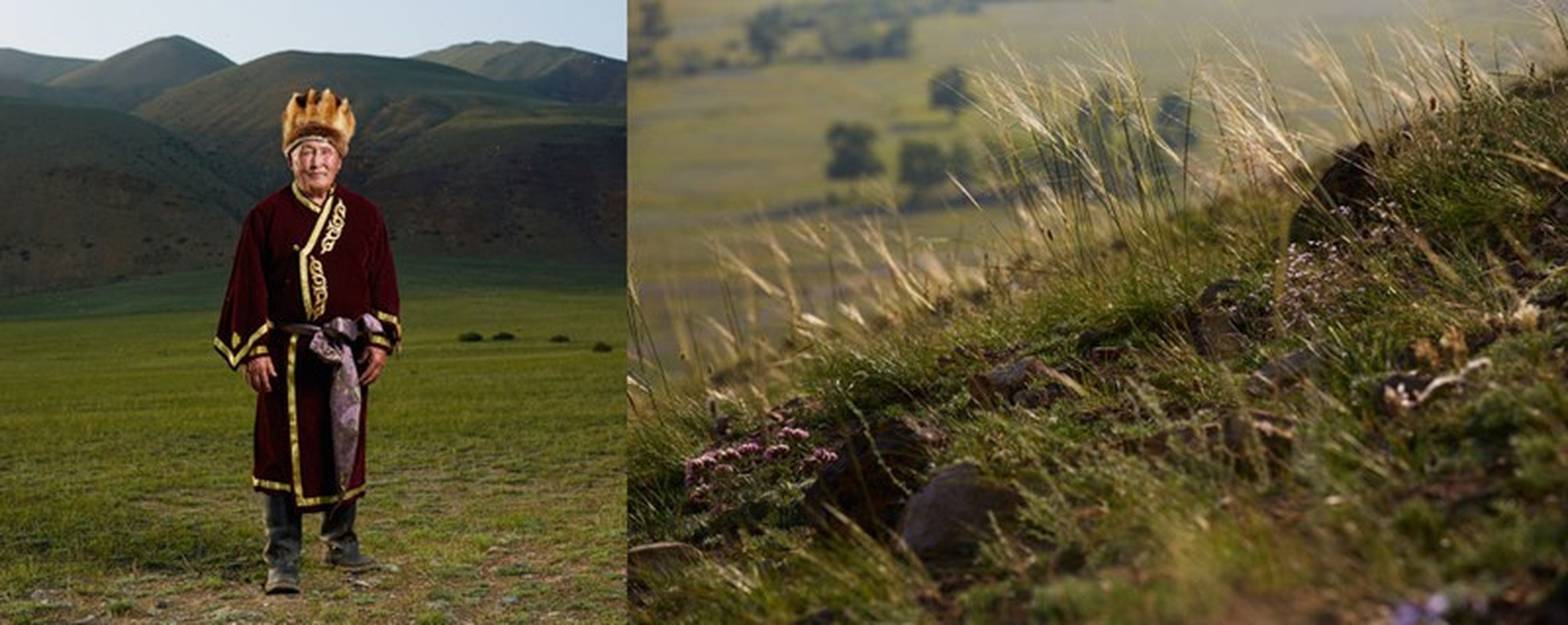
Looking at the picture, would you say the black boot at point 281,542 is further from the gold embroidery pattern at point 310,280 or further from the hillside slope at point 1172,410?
the hillside slope at point 1172,410

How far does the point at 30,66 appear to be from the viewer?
39.4ft

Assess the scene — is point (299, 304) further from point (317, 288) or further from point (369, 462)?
point (369, 462)

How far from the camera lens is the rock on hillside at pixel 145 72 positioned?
1394 cm

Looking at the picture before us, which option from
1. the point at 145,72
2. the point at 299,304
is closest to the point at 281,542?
the point at 299,304

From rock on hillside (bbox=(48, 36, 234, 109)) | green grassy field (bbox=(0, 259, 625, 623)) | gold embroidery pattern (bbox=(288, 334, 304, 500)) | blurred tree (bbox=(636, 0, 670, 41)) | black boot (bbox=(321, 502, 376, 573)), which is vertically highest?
rock on hillside (bbox=(48, 36, 234, 109))

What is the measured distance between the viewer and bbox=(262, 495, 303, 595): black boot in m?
3.94

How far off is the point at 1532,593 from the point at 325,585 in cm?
342

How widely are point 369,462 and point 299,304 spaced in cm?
336

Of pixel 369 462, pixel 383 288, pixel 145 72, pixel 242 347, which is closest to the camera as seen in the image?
pixel 242 347

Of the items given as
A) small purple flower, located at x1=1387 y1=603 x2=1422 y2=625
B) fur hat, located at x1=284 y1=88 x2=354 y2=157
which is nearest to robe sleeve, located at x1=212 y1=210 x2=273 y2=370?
fur hat, located at x1=284 y1=88 x2=354 y2=157

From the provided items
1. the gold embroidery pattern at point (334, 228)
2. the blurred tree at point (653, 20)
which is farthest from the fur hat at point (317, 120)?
the blurred tree at point (653, 20)

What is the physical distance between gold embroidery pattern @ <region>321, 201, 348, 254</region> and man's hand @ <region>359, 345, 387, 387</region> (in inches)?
9.8

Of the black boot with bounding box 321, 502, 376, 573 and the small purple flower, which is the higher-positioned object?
the small purple flower

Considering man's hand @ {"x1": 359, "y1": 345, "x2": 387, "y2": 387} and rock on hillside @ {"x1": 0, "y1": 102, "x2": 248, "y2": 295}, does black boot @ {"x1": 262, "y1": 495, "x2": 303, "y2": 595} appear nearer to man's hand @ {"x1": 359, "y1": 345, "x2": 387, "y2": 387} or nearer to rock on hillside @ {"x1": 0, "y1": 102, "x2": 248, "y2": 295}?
man's hand @ {"x1": 359, "y1": 345, "x2": 387, "y2": 387}
